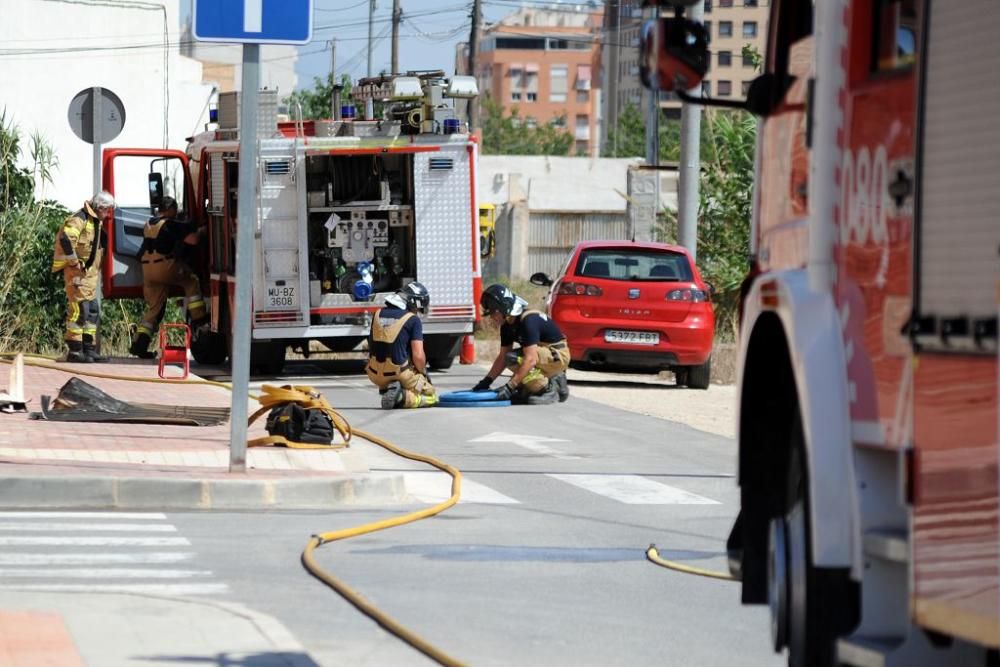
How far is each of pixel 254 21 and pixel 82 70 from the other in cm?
3370

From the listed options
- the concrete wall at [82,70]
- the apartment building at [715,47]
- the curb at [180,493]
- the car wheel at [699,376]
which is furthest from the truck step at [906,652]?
the apartment building at [715,47]

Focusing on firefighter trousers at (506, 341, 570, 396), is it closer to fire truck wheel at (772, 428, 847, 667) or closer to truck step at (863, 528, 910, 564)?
fire truck wheel at (772, 428, 847, 667)

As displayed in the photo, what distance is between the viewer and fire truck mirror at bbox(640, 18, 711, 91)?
227 inches

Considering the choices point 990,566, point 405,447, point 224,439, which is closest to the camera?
point 990,566

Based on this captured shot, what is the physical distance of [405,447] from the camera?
1538cm

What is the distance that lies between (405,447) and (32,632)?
8.08 meters

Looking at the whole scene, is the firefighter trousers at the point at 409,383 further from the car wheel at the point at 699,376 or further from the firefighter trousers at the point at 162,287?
the firefighter trousers at the point at 162,287

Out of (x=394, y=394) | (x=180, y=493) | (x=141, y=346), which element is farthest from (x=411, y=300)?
(x=180, y=493)

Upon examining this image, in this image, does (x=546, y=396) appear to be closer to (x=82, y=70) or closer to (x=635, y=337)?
(x=635, y=337)

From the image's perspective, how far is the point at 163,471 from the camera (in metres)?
11.9

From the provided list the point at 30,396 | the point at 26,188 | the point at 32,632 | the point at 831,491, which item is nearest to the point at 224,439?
the point at 30,396

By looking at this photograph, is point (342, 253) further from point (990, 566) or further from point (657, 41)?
point (990, 566)

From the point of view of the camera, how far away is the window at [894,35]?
5.03 metres

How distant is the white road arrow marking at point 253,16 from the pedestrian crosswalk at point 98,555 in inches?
115
